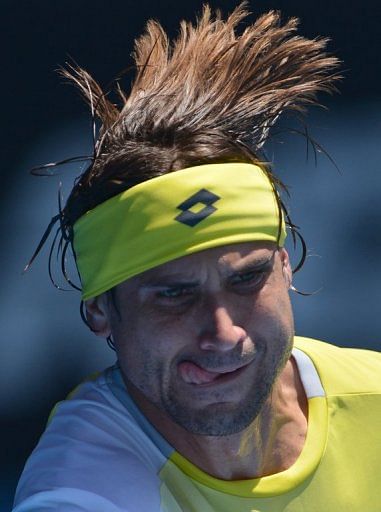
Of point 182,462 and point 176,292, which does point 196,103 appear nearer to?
point 176,292

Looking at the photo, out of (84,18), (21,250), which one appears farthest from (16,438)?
(84,18)

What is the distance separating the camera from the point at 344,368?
244cm

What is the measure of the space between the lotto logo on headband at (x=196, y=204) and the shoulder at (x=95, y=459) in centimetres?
38

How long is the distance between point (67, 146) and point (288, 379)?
1.53 meters

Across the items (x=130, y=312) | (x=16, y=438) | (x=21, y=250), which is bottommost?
(x=16, y=438)

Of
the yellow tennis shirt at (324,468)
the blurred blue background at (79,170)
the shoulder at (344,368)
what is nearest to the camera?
the yellow tennis shirt at (324,468)

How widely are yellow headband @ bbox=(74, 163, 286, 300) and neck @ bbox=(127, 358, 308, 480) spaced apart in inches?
10.5

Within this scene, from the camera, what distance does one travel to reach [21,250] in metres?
3.63

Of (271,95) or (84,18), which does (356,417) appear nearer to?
(271,95)

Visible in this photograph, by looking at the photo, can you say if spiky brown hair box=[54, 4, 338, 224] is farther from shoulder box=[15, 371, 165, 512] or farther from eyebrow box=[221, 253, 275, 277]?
shoulder box=[15, 371, 165, 512]

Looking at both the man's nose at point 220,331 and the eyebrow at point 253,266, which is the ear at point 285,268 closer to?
the eyebrow at point 253,266

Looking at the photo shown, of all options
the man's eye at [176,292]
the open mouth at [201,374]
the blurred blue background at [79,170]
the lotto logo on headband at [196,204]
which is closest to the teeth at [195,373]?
the open mouth at [201,374]

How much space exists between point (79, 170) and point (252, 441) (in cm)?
164

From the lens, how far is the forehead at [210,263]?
2.07 m
